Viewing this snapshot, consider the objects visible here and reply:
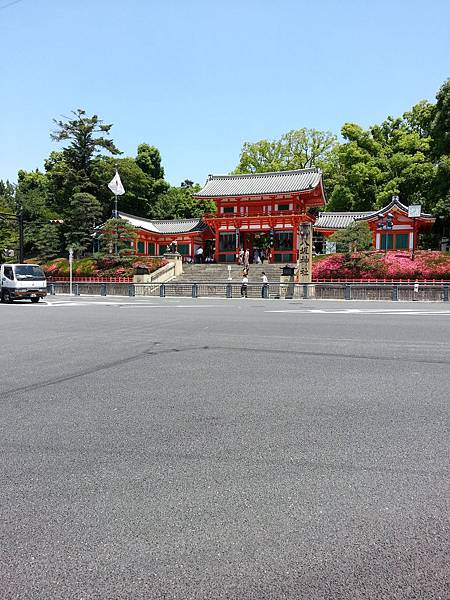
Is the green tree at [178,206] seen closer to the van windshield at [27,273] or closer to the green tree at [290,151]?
the green tree at [290,151]

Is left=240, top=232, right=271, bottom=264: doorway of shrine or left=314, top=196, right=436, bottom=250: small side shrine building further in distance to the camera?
left=240, top=232, right=271, bottom=264: doorway of shrine

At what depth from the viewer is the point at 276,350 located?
8.62 m

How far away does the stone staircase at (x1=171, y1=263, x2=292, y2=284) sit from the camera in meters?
36.9

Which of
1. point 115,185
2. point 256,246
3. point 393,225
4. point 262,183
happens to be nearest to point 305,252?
point 393,225

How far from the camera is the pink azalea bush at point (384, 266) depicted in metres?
31.0

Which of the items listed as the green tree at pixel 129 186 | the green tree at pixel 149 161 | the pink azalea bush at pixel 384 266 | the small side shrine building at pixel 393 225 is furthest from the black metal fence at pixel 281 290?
the green tree at pixel 149 161

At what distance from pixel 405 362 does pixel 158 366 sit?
3973mm

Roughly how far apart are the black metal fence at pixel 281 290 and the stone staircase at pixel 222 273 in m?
3.39

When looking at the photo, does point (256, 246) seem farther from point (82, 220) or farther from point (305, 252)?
point (82, 220)

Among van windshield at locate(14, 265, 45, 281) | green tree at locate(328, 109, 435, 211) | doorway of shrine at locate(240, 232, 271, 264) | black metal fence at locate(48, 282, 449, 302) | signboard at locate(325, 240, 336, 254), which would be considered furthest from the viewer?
green tree at locate(328, 109, 435, 211)

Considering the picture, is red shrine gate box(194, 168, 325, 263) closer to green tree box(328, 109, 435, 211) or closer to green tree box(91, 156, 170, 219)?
green tree box(328, 109, 435, 211)

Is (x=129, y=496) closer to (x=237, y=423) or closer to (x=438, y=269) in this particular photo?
(x=237, y=423)

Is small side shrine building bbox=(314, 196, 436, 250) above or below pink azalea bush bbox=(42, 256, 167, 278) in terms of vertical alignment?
above

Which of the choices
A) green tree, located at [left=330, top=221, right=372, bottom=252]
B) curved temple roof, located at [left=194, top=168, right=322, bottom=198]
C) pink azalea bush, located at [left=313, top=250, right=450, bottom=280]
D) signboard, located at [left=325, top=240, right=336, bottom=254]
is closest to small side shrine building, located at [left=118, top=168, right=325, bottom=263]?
curved temple roof, located at [left=194, top=168, right=322, bottom=198]
